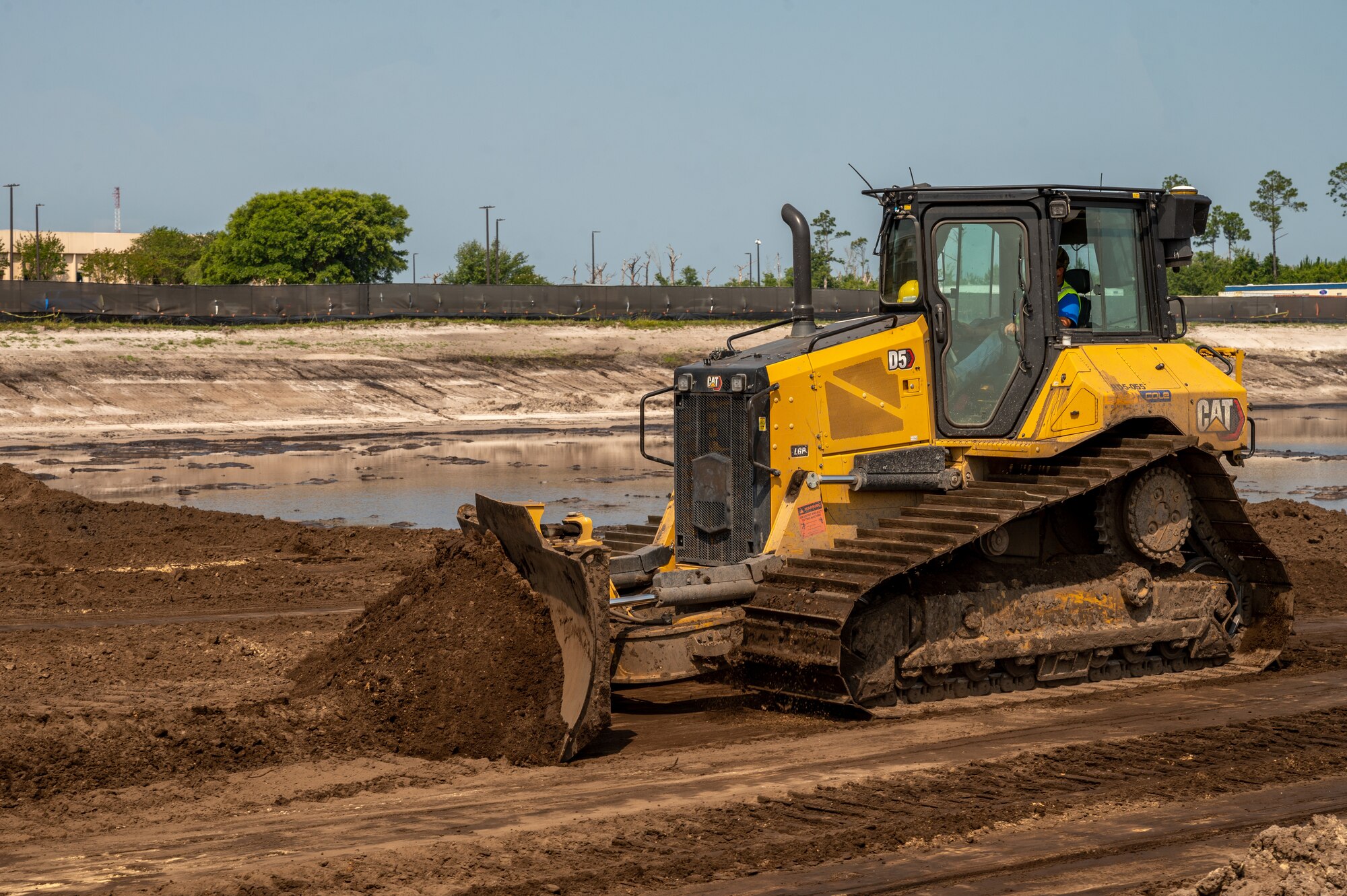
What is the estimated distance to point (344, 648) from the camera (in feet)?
30.6

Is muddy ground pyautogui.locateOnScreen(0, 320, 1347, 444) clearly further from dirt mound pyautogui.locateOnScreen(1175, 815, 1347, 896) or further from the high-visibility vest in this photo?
dirt mound pyautogui.locateOnScreen(1175, 815, 1347, 896)

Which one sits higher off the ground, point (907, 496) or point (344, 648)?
point (907, 496)

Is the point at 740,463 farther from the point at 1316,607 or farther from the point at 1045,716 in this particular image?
the point at 1316,607

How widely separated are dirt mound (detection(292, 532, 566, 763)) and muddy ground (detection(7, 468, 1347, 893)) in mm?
33

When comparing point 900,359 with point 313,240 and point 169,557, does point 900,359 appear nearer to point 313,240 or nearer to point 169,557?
point 169,557

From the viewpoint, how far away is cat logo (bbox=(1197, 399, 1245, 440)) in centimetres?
1035

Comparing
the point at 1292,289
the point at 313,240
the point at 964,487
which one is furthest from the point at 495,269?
the point at 964,487

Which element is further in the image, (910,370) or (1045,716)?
(910,370)

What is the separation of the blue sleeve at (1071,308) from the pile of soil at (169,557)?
6756 millimetres

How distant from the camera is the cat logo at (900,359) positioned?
32.0 ft

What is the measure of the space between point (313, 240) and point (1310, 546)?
71.2 metres

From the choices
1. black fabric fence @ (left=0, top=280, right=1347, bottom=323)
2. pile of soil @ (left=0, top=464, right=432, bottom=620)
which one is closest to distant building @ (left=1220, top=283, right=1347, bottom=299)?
black fabric fence @ (left=0, top=280, right=1347, bottom=323)

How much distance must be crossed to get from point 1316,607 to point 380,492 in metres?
13.1

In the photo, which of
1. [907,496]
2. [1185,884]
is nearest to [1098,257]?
[907,496]
